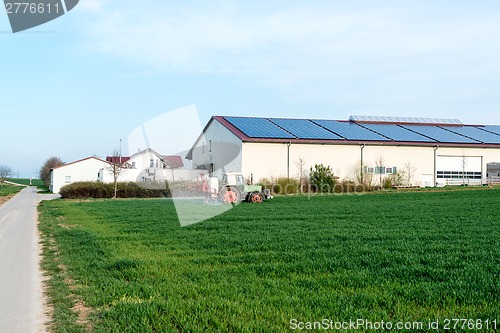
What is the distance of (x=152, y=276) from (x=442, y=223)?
33.7 feet

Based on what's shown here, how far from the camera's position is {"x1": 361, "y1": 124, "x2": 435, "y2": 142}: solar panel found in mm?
48500

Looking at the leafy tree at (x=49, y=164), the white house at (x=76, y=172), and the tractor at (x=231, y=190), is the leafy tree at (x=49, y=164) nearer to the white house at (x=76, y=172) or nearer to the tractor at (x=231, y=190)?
the white house at (x=76, y=172)

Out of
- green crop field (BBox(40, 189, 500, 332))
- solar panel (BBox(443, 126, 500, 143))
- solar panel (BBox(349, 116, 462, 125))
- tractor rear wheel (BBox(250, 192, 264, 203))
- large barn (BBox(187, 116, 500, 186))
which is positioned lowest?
green crop field (BBox(40, 189, 500, 332))

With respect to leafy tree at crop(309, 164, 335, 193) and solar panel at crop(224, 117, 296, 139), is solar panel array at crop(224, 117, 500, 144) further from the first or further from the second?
leafy tree at crop(309, 164, 335, 193)

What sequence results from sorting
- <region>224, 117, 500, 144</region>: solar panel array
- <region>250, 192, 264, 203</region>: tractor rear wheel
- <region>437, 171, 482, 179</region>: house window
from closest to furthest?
<region>250, 192, 264, 203</region>: tractor rear wheel → <region>224, 117, 500, 144</region>: solar panel array → <region>437, 171, 482, 179</region>: house window

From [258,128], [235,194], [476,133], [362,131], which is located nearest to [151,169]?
[258,128]

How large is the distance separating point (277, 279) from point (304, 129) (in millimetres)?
40420

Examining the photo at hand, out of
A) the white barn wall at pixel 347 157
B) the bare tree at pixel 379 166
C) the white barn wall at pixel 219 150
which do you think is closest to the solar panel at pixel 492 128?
the white barn wall at pixel 347 157

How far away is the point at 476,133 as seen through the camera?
5416cm

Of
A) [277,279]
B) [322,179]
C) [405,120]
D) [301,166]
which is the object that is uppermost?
[405,120]

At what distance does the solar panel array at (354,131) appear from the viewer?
1791 inches

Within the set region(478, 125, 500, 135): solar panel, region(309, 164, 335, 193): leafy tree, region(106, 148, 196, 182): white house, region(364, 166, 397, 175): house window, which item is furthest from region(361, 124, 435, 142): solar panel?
region(106, 148, 196, 182): white house

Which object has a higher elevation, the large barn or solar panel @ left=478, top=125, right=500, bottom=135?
solar panel @ left=478, top=125, right=500, bottom=135

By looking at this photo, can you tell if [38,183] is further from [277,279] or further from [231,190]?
[277,279]
